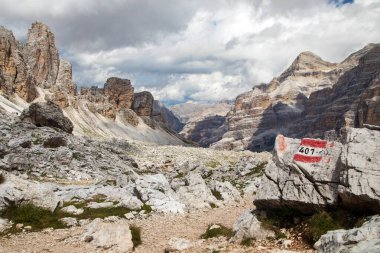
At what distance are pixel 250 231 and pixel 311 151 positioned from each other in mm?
5286

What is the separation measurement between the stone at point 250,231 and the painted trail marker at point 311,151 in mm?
4011

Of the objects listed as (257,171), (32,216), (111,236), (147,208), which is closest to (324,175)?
(111,236)

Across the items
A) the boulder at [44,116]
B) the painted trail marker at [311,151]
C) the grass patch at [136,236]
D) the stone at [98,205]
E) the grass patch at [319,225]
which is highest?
the boulder at [44,116]

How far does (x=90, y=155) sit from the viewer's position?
60.2 metres

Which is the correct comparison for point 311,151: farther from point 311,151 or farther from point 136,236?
point 136,236

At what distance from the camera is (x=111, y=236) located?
19.8 meters

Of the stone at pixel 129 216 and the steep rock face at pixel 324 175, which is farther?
the stone at pixel 129 216

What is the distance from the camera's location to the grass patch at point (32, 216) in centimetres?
2392

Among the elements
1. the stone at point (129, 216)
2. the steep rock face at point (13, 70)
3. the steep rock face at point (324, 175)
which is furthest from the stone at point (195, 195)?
the steep rock face at point (13, 70)

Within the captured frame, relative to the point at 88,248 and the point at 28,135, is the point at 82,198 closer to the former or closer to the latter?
the point at 88,248

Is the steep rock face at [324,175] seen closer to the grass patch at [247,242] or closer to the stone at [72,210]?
the grass patch at [247,242]

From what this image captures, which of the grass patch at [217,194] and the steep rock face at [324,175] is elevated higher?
the steep rock face at [324,175]

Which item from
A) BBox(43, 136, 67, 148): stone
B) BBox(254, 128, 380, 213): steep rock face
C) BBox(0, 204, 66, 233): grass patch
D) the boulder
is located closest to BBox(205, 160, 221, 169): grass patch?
the boulder

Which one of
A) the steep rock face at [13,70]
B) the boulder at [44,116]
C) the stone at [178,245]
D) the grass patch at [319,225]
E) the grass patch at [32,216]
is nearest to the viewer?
the grass patch at [319,225]
